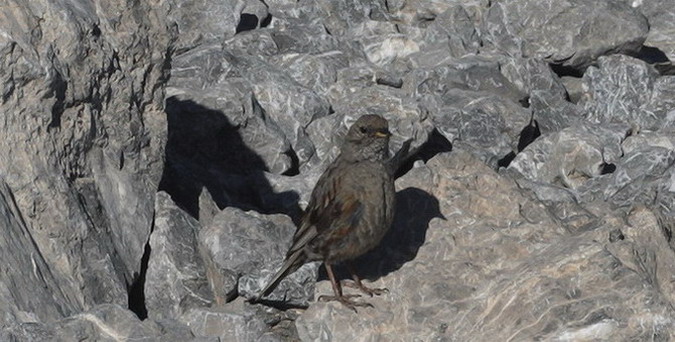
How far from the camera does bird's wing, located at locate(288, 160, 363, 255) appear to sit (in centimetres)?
1105

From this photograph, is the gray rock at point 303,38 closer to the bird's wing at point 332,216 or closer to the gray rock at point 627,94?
the gray rock at point 627,94

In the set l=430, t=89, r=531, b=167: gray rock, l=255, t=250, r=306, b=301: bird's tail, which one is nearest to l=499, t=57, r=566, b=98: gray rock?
l=430, t=89, r=531, b=167: gray rock

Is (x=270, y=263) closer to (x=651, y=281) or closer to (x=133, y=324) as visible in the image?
(x=133, y=324)

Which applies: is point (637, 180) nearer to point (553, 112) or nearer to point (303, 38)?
point (553, 112)

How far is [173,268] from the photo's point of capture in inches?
440

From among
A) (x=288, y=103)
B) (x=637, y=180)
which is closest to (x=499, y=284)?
(x=637, y=180)

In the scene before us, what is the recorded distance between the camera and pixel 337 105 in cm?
1450

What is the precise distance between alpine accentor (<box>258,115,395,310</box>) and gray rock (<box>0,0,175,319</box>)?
119 centimetres

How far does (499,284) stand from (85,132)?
10.2 feet

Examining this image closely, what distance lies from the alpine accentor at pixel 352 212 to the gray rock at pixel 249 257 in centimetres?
22

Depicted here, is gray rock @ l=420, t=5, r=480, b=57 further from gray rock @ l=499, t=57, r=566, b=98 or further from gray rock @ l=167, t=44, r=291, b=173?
gray rock @ l=167, t=44, r=291, b=173

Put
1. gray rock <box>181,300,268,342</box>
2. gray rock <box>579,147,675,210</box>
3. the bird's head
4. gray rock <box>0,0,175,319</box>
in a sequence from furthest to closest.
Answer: gray rock <box>579,147,675,210</box> < the bird's head < gray rock <box>0,0,175,319</box> < gray rock <box>181,300,268,342</box>

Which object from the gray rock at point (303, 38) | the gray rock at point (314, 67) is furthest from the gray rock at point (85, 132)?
the gray rock at point (303, 38)

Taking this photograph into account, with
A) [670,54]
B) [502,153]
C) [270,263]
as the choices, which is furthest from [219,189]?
[670,54]
